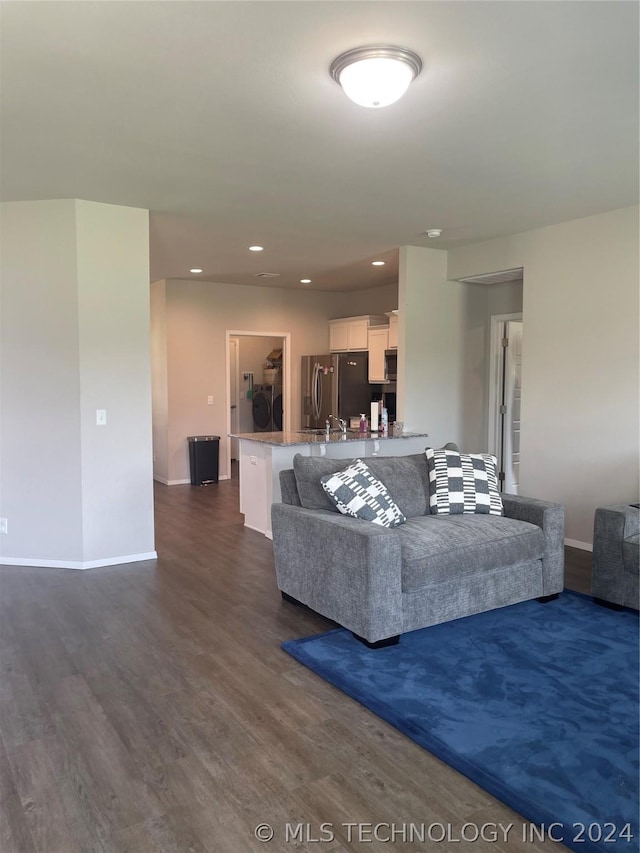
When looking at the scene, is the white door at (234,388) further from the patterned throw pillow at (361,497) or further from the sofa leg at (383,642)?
the sofa leg at (383,642)

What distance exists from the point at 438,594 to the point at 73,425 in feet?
9.17

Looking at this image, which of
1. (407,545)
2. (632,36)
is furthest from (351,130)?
(407,545)

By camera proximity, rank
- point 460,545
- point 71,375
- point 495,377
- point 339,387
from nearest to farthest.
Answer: point 460,545, point 71,375, point 495,377, point 339,387

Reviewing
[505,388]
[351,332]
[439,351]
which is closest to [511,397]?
[505,388]

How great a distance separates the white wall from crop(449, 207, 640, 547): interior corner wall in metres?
3.19

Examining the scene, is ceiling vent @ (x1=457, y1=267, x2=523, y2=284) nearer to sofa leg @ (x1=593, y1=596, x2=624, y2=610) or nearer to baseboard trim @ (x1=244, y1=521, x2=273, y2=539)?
sofa leg @ (x1=593, y1=596, x2=624, y2=610)

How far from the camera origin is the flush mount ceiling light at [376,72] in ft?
7.83

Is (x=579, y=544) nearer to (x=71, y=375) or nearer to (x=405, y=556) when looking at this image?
(x=405, y=556)

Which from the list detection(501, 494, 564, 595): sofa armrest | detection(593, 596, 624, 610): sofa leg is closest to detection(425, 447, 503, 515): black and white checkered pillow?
detection(501, 494, 564, 595): sofa armrest

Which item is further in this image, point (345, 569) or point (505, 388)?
point (505, 388)

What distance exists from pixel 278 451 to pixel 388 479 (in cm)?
155

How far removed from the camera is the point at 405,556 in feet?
10.6

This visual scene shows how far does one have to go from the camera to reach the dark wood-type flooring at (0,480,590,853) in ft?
6.46

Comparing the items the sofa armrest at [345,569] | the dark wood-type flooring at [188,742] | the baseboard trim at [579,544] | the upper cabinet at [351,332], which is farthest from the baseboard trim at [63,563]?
the upper cabinet at [351,332]
